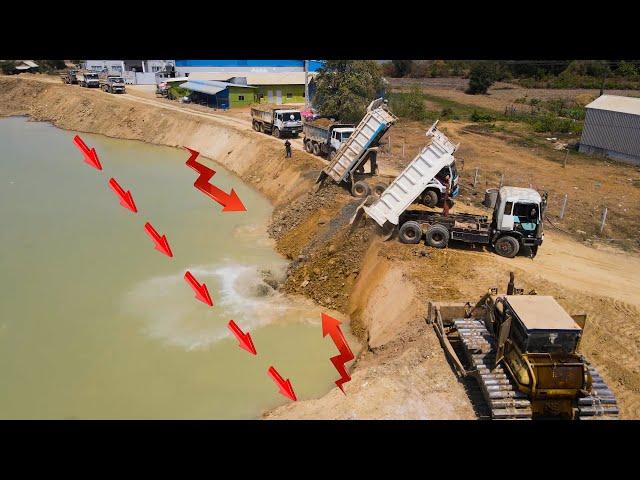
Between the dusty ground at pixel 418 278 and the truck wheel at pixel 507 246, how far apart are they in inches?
11.6

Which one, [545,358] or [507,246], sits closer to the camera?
[545,358]

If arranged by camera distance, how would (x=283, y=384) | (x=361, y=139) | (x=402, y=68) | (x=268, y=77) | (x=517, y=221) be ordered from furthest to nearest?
(x=402, y=68) → (x=268, y=77) → (x=361, y=139) → (x=517, y=221) → (x=283, y=384)

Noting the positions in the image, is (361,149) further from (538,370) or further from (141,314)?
(538,370)

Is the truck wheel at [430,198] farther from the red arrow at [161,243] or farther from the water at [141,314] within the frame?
the red arrow at [161,243]

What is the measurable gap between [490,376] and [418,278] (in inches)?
200

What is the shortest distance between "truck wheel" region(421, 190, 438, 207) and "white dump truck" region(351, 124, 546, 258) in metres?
2.61

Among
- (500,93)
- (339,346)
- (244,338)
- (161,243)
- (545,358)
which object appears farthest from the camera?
(500,93)

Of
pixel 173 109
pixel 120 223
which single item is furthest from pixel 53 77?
pixel 120 223

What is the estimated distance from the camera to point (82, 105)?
153 ft

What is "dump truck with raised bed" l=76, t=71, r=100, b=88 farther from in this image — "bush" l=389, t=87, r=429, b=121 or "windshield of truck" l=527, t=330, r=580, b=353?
"windshield of truck" l=527, t=330, r=580, b=353

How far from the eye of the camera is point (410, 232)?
16.2 m

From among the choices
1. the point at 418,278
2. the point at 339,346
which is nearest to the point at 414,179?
the point at 418,278

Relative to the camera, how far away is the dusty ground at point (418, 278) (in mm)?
10625

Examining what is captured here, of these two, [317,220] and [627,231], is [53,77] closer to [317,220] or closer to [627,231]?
[317,220]
